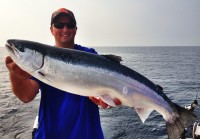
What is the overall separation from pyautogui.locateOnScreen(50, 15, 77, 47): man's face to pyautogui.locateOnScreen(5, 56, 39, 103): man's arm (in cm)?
91

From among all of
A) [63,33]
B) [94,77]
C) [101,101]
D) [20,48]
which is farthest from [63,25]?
[101,101]

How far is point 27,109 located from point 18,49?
18.7m

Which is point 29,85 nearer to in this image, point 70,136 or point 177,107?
point 70,136

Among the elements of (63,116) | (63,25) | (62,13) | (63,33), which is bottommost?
(63,116)

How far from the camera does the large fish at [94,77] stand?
3938 millimetres

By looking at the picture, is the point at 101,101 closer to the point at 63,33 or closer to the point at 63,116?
the point at 63,116

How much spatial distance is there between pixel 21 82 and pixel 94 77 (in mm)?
1134

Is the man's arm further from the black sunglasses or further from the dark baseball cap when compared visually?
the dark baseball cap

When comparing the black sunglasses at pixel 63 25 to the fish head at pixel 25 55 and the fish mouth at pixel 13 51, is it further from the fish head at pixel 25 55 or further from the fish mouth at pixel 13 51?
the fish mouth at pixel 13 51

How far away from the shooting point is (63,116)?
14.4ft

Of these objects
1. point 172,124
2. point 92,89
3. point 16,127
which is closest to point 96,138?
point 92,89

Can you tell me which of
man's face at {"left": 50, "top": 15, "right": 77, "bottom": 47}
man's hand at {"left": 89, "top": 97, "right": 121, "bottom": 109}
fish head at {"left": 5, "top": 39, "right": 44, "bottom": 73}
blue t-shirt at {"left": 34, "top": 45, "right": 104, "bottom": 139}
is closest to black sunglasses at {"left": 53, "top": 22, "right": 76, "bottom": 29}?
man's face at {"left": 50, "top": 15, "right": 77, "bottom": 47}

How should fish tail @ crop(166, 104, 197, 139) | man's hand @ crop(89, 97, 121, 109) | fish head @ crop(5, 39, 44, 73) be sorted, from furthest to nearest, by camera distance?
fish tail @ crop(166, 104, 197, 139)
man's hand @ crop(89, 97, 121, 109)
fish head @ crop(5, 39, 44, 73)

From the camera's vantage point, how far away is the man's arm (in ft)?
12.9
